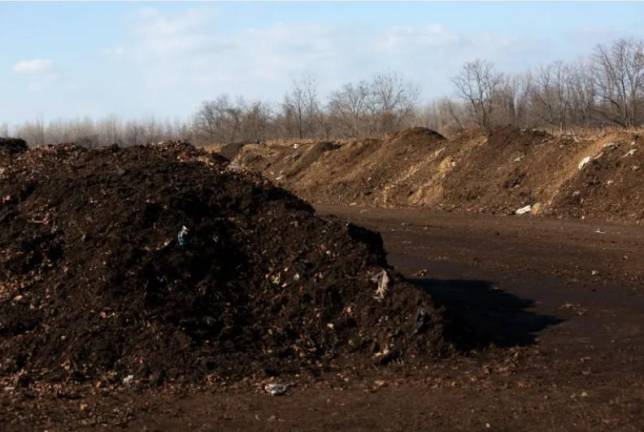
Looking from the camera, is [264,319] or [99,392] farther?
[264,319]

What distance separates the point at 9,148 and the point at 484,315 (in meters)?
7.41

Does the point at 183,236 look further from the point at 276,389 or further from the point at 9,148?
the point at 9,148

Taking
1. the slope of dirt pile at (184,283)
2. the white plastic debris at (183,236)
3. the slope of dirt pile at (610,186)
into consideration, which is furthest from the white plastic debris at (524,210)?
the white plastic debris at (183,236)

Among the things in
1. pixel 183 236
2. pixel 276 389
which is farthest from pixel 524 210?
pixel 276 389

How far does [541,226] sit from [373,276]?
10.8 metres

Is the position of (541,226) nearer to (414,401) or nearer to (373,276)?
(373,276)

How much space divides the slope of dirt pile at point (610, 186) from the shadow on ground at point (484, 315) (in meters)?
9.29

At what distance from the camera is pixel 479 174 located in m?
25.7

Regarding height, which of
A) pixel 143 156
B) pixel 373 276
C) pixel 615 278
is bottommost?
pixel 615 278

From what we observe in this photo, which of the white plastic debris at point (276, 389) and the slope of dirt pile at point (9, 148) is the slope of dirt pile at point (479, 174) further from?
the white plastic debris at point (276, 389)

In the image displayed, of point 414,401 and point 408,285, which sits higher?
point 408,285

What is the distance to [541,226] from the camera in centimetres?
1836

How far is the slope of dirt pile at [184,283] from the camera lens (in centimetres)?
748

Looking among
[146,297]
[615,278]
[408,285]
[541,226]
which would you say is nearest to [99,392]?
[146,297]
